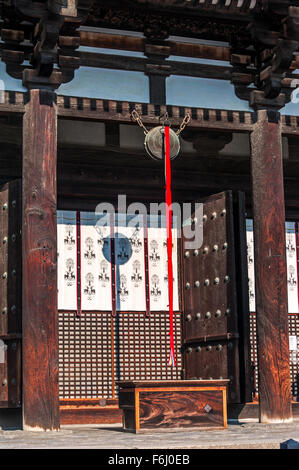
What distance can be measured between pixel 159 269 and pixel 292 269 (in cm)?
193

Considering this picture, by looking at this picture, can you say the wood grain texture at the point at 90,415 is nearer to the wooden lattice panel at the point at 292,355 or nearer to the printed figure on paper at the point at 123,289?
the printed figure on paper at the point at 123,289

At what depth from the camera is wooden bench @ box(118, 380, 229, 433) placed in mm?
8461

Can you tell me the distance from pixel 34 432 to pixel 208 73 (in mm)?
4747

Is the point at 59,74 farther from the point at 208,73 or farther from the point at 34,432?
the point at 34,432

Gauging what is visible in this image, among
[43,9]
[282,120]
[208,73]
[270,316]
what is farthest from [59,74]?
[270,316]

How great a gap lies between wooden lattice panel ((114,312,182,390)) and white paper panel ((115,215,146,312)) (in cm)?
18

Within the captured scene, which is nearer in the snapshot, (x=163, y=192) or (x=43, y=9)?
(x=43, y=9)

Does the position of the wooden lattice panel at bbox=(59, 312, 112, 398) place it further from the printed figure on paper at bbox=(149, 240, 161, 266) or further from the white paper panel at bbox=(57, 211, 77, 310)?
the printed figure on paper at bbox=(149, 240, 161, 266)

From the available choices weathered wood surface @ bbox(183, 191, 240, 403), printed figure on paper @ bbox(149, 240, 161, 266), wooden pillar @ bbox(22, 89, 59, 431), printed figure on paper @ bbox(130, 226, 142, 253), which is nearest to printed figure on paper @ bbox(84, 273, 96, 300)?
printed figure on paper @ bbox(130, 226, 142, 253)

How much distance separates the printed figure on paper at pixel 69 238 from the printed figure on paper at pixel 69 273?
19 cm

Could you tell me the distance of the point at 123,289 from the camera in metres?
11.6

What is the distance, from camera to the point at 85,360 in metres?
11.3

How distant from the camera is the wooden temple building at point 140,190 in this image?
366 inches

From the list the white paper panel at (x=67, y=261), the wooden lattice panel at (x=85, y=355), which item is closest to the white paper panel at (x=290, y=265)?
the wooden lattice panel at (x=85, y=355)
